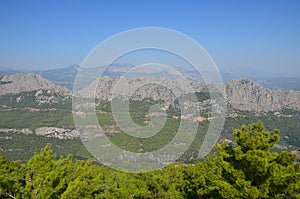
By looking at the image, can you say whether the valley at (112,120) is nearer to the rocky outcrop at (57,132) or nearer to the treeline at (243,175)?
the rocky outcrop at (57,132)

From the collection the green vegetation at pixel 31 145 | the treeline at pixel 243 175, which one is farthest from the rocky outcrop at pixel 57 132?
the treeline at pixel 243 175

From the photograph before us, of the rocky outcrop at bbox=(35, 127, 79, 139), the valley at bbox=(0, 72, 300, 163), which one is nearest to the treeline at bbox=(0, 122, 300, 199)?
the valley at bbox=(0, 72, 300, 163)

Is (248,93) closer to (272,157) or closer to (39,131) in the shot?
(39,131)

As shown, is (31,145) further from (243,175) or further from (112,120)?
(243,175)

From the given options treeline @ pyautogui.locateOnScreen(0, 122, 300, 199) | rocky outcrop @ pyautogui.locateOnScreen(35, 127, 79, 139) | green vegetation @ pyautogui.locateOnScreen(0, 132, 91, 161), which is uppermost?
treeline @ pyautogui.locateOnScreen(0, 122, 300, 199)

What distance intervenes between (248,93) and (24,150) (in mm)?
153585

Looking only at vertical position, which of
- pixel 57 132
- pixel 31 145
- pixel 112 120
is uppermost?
pixel 112 120

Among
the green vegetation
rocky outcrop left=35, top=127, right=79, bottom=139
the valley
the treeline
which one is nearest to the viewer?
the treeline

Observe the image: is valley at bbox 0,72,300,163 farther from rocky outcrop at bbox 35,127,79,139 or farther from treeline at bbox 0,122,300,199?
treeline at bbox 0,122,300,199

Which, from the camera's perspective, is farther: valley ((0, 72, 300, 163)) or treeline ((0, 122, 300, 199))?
valley ((0, 72, 300, 163))

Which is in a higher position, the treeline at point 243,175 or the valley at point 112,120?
the treeline at point 243,175

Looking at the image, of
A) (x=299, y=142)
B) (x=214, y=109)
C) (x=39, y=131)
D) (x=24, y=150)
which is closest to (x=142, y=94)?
(x=214, y=109)

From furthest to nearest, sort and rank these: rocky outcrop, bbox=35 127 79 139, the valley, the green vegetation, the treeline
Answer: rocky outcrop, bbox=35 127 79 139 < the green vegetation < the valley < the treeline

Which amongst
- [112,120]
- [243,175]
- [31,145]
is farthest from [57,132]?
[243,175]
